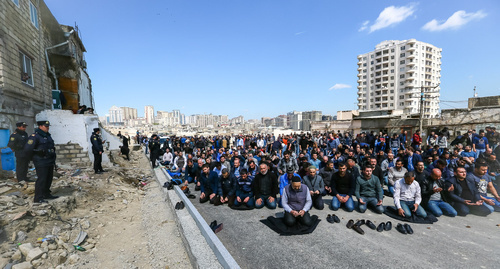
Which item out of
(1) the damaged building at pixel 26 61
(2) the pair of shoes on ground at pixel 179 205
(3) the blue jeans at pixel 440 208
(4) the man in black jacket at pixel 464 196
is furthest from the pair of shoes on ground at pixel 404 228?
(1) the damaged building at pixel 26 61

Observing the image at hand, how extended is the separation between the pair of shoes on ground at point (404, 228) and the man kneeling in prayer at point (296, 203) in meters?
1.89

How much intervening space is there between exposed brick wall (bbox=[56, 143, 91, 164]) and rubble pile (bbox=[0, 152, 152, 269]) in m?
2.49

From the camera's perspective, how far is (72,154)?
36.8ft

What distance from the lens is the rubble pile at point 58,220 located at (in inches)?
171

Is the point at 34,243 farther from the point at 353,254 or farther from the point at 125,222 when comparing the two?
the point at 353,254

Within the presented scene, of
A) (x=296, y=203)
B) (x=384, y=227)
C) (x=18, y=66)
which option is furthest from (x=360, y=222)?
(x=18, y=66)

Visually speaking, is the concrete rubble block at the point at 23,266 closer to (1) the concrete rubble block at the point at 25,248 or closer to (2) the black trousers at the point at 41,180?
(1) the concrete rubble block at the point at 25,248

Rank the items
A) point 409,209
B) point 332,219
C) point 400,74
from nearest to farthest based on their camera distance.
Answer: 1. point 332,219
2. point 409,209
3. point 400,74

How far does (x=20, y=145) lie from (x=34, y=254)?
4.31 meters

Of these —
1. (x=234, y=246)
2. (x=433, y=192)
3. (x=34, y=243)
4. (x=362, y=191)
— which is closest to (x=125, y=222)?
(x=34, y=243)

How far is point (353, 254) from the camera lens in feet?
12.8

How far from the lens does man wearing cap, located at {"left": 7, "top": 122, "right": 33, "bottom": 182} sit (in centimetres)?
661

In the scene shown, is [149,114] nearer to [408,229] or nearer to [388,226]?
[388,226]

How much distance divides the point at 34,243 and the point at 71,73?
1556cm
